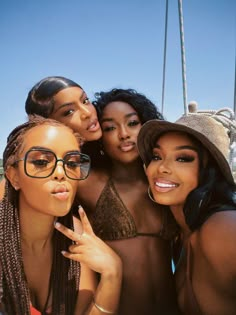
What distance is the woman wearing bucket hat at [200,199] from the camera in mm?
1671

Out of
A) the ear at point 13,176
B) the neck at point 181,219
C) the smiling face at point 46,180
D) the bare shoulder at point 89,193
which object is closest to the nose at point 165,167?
the neck at point 181,219

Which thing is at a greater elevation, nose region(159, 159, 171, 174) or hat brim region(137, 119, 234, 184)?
hat brim region(137, 119, 234, 184)

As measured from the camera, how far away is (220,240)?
5.32 ft

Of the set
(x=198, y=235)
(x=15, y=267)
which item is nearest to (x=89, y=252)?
(x=15, y=267)

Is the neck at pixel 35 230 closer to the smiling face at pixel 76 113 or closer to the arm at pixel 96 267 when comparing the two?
the arm at pixel 96 267

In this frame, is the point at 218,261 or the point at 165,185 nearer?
the point at 218,261

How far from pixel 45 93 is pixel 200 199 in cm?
138

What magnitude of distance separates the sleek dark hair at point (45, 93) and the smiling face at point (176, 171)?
0.92m

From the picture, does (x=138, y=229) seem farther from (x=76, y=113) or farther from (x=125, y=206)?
(x=76, y=113)

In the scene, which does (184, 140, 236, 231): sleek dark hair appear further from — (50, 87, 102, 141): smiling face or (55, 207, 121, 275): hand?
(50, 87, 102, 141): smiling face

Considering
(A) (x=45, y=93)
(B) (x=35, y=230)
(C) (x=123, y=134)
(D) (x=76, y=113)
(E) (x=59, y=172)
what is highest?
(A) (x=45, y=93)

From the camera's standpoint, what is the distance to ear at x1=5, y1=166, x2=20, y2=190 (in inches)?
68.1

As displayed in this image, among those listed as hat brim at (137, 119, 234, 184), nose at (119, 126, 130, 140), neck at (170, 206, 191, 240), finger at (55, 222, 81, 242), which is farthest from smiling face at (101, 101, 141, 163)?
finger at (55, 222, 81, 242)

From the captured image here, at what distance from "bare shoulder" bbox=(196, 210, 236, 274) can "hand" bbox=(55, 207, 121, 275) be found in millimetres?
526
